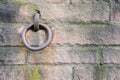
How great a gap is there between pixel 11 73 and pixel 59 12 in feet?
1.55

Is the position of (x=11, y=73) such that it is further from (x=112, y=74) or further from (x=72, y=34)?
(x=112, y=74)

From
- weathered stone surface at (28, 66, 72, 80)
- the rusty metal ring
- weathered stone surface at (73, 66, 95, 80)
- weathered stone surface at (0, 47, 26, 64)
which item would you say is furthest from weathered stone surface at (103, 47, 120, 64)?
weathered stone surface at (0, 47, 26, 64)

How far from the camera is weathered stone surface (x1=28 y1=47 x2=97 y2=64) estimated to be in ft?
6.54

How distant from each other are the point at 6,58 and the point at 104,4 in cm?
69

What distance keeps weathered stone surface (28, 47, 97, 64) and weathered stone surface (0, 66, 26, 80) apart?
0.09 m

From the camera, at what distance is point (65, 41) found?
2016mm

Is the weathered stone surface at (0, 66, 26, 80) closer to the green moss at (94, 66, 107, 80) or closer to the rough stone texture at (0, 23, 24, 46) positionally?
the rough stone texture at (0, 23, 24, 46)

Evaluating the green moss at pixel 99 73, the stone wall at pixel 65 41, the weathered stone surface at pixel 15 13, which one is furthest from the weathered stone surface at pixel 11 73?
the green moss at pixel 99 73

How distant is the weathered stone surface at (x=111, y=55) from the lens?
2.03 m

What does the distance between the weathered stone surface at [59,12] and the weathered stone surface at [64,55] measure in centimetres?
18

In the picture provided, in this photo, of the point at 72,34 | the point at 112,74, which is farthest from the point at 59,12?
the point at 112,74

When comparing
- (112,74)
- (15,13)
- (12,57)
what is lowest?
(112,74)

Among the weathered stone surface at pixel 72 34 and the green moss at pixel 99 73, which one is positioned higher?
the weathered stone surface at pixel 72 34

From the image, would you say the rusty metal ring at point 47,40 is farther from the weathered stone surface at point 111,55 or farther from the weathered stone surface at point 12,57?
the weathered stone surface at point 111,55
